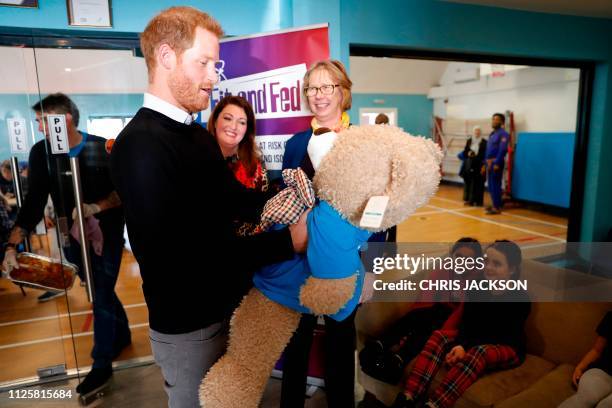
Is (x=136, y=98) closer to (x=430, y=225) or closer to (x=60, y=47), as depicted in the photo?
(x=60, y=47)

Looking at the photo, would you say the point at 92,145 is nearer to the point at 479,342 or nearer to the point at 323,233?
the point at 323,233

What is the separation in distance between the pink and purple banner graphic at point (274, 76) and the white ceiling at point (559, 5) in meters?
1.85

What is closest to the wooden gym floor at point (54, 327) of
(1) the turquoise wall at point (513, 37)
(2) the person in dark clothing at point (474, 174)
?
(1) the turquoise wall at point (513, 37)

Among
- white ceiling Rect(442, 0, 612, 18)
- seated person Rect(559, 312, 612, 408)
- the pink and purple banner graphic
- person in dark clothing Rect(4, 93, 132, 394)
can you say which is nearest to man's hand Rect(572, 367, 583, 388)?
seated person Rect(559, 312, 612, 408)

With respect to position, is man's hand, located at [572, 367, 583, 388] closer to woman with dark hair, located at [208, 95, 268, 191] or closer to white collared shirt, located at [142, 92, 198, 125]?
woman with dark hair, located at [208, 95, 268, 191]

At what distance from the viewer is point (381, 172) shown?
1057 mm

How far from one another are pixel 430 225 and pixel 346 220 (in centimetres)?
569

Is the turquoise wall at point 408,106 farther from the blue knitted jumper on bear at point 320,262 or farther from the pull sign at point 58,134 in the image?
the blue knitted jumper on bear at point 320,262

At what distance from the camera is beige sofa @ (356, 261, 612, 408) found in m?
1.80

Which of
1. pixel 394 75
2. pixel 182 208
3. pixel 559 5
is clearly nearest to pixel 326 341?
pixel 182 208

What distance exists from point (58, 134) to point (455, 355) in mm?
2560

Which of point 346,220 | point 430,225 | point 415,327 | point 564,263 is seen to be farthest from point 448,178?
point 346,220

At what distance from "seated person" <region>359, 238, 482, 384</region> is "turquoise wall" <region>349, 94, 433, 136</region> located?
8177mm

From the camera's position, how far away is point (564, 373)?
1920 mm
